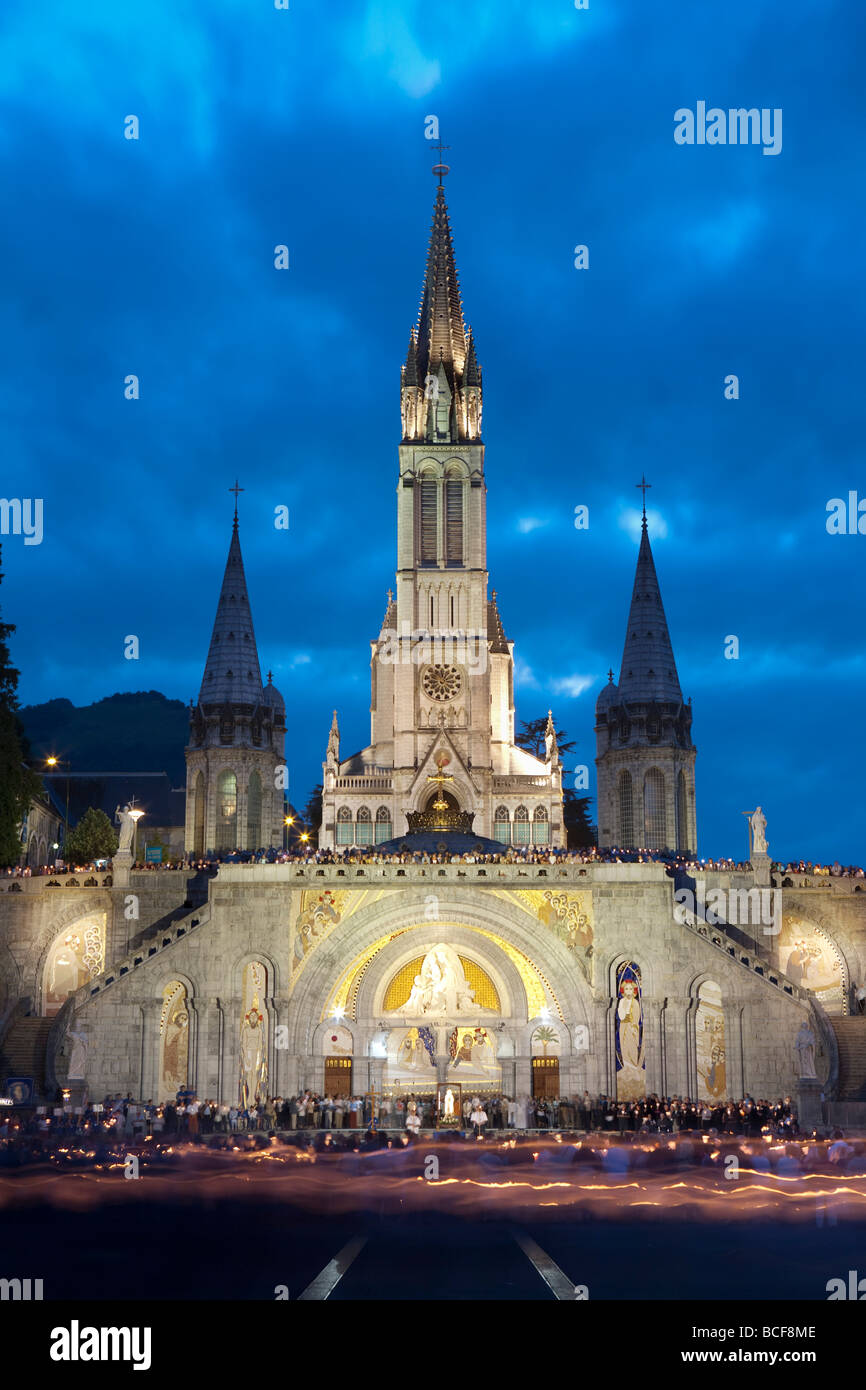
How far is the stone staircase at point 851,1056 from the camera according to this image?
4794 cm

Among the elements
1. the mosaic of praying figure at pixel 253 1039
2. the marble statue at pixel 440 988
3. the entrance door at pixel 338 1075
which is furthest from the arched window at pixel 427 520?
the entrance door at pixel 338 1075

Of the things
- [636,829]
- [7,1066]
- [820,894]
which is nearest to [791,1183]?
[820,894]

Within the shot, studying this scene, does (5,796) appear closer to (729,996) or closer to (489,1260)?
(729,996)

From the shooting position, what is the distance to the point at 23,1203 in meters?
26.9

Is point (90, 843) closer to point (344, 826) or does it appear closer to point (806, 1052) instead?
point (344, 826)

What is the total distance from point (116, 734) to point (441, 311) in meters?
104

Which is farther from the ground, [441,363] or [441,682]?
[441,363]

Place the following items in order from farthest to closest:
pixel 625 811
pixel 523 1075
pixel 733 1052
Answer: pixel 625 811 < pixel 523 1075 < pixel 733 1052

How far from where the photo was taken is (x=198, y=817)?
78.2 meters

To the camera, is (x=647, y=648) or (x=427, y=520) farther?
(x=427, y=520)

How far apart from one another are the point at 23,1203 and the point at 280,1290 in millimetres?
9803

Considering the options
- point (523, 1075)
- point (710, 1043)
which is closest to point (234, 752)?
point (523, 1075)

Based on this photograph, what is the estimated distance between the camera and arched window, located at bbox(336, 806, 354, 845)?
284 ft

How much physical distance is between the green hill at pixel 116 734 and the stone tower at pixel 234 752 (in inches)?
3480
